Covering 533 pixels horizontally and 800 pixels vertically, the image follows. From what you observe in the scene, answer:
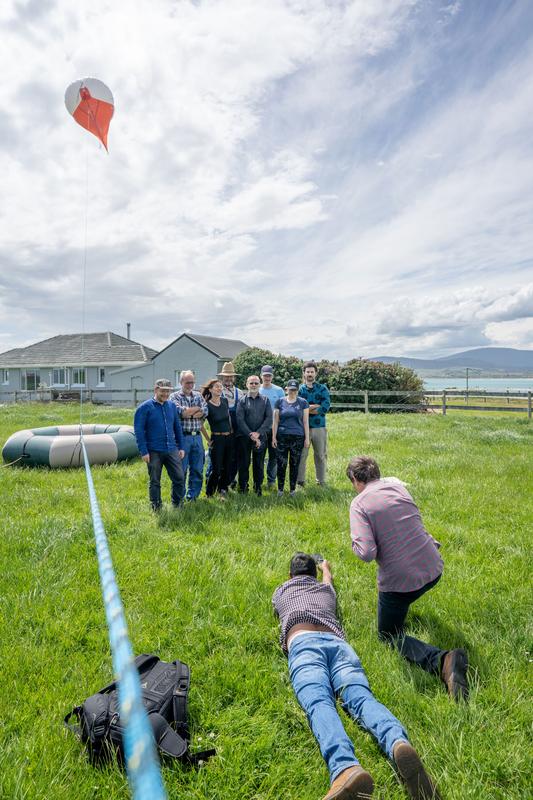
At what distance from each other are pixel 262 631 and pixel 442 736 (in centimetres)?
143

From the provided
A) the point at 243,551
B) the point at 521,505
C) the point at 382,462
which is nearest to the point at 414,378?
the point at 382,462

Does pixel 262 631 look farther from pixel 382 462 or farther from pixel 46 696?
pixel 382 462

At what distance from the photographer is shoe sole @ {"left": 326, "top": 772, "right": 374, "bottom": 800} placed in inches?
78.6

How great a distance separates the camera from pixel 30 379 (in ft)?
126

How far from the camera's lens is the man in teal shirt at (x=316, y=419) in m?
7.57

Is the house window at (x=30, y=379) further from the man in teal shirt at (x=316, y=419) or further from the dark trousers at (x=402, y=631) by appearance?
the dark trousers at (x=402, y=631)

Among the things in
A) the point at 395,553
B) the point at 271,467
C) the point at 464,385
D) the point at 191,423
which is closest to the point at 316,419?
the point at 271,467

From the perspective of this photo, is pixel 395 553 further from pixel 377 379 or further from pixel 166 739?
pixel 377 379

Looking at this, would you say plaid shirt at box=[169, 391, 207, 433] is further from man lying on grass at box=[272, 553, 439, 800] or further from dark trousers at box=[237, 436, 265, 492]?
man lying on grass at box=[272, 553, 439, 800]

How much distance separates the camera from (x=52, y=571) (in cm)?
430

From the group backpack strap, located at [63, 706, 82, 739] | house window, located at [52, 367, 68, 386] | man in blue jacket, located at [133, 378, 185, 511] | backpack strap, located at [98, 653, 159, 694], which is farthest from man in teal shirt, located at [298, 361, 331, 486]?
house window, located at [52, 367, 68, 386]

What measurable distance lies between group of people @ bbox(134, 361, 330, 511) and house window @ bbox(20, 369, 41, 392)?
35780mm

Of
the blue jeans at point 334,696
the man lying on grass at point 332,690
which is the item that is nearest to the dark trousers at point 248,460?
the man lying on grass at point 332,690

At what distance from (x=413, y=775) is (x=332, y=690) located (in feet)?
2.23
